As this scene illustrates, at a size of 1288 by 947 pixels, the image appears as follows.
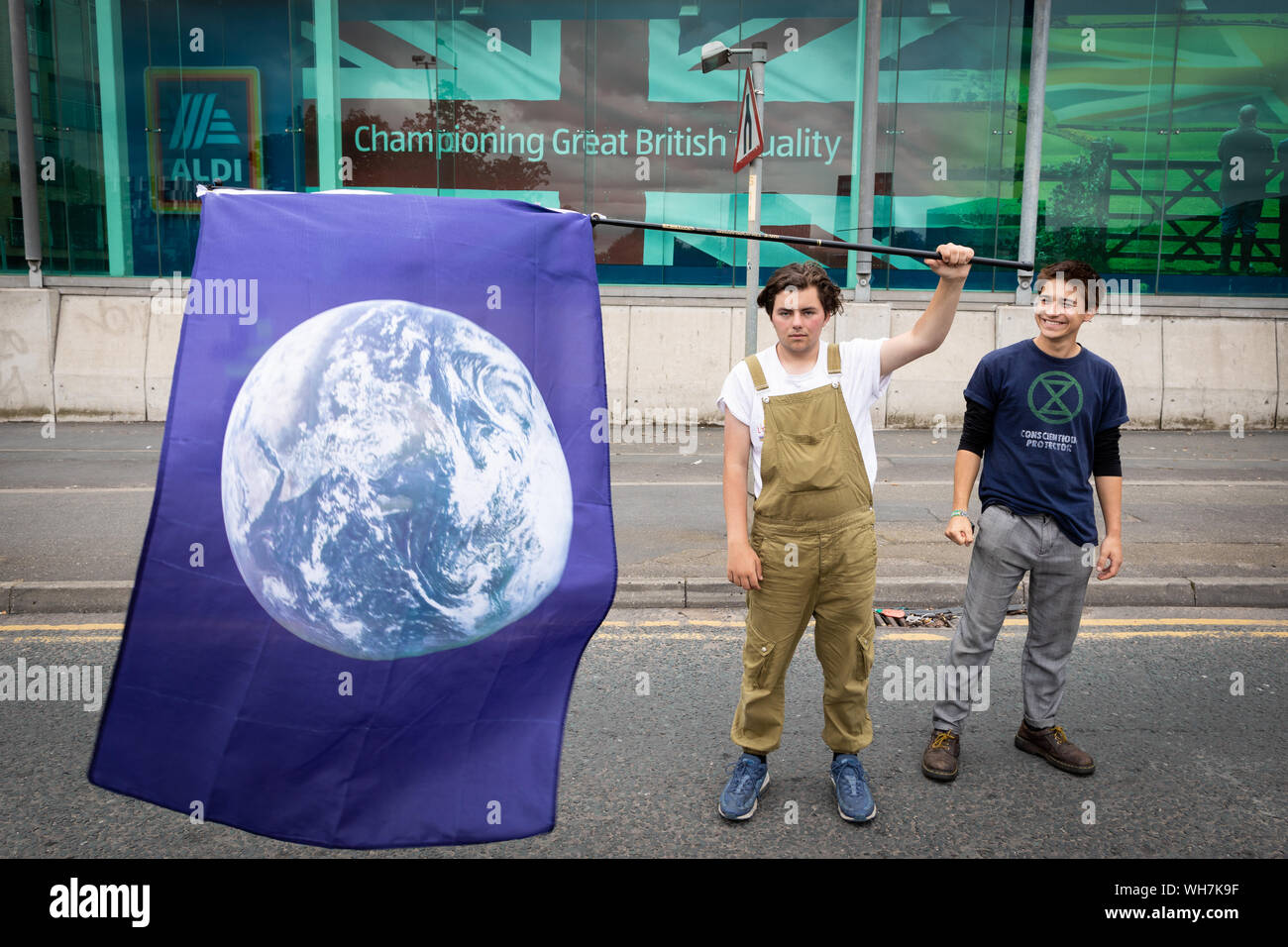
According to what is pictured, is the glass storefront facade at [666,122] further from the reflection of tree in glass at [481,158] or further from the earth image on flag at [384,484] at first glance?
the earth image on flag at [384,484]

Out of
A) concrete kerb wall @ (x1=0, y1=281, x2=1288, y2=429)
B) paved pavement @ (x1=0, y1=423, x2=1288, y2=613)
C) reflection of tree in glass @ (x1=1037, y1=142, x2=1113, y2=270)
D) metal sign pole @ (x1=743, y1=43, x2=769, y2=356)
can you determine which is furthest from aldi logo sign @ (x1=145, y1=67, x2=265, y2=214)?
reflection of tree in glass @ (x1=1037, y1=142, x2=1113, y2=270)

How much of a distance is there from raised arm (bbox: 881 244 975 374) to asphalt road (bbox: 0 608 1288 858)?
5.21ft

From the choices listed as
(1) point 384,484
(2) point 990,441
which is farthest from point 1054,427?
(1) point 384,484

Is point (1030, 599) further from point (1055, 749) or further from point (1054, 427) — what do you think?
point (1054, 427)

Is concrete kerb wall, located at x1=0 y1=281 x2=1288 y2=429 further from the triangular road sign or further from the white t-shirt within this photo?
the white t-shirt

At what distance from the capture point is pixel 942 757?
3707 millimetres

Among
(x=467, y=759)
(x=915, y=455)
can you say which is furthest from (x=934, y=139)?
(x=467, y=759)

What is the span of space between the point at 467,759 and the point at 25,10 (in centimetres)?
1593

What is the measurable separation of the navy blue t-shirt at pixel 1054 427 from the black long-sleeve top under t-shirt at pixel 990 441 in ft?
0.13

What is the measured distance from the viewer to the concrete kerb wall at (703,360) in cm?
1284

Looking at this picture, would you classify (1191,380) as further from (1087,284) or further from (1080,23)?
(1087,284)

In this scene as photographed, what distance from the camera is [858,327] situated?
1352cm

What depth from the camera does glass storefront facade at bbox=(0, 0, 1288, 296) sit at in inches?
554

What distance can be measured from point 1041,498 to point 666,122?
11.9 meters
